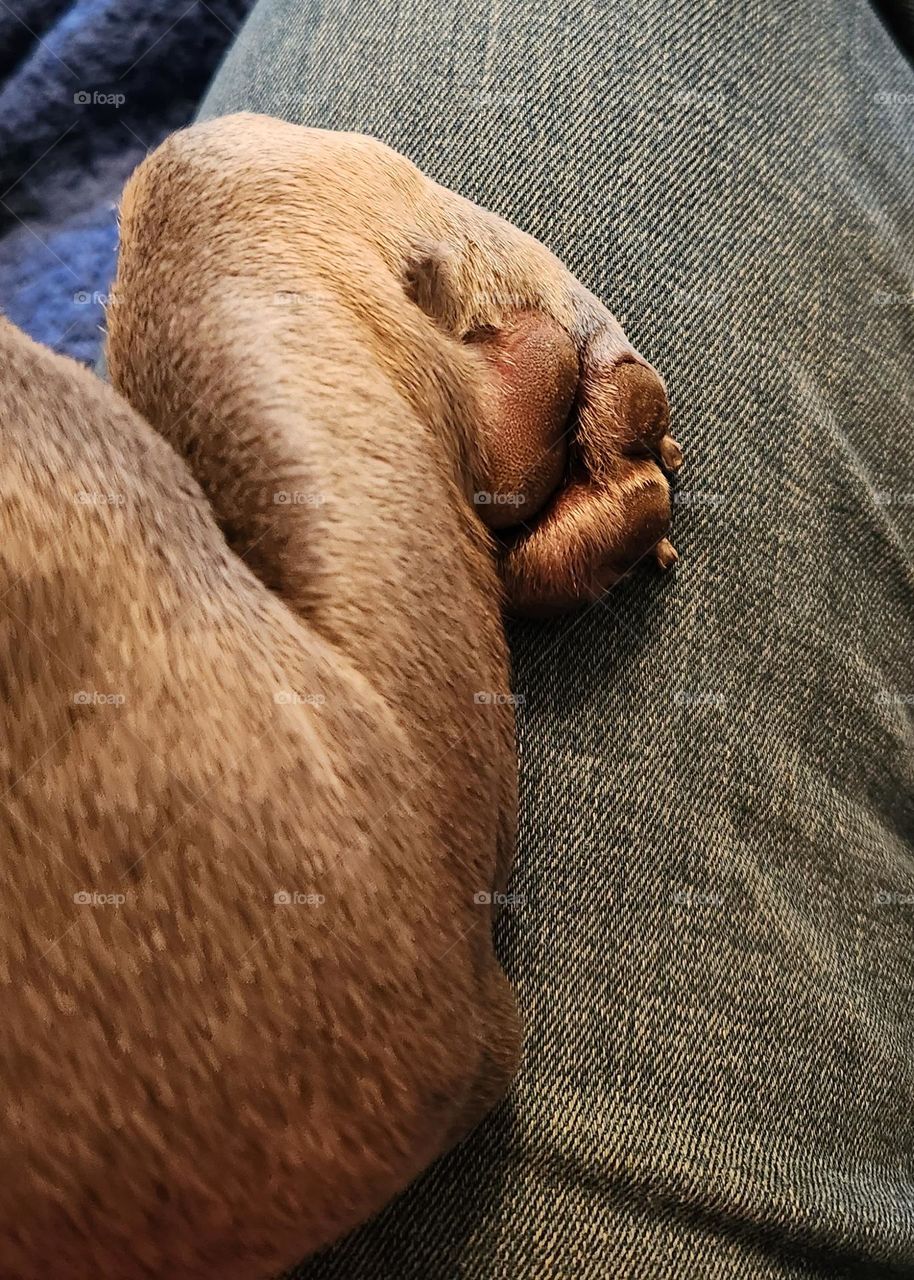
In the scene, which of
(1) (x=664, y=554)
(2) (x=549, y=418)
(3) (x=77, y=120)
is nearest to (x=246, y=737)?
(2) (x=549, y=418)

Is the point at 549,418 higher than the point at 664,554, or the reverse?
the point at 549,418

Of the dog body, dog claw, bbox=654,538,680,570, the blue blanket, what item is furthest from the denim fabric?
the blue blanket

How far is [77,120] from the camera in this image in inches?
49.0

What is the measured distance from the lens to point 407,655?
489 millimetres

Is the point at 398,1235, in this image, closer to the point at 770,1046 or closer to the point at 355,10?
the point at 770,1046

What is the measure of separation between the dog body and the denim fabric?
154 mm

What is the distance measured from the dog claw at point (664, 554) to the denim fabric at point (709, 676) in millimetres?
15

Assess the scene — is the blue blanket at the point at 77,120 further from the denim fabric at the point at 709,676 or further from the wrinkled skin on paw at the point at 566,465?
the wrinkled skin on paw at the point at 566,465

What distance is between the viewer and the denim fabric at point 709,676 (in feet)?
2.18

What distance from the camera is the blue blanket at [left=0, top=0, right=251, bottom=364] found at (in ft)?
3.87

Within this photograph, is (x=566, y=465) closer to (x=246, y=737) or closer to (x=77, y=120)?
(x=246, y=737)

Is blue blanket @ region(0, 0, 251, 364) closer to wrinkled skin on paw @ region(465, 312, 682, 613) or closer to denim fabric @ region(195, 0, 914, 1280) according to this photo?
denim fabric @ region(195, 0, 914, 1280)

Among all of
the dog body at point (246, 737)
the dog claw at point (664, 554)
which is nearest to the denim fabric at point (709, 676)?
the dog claw at point (664, 554)

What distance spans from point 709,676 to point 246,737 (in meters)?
0.46
